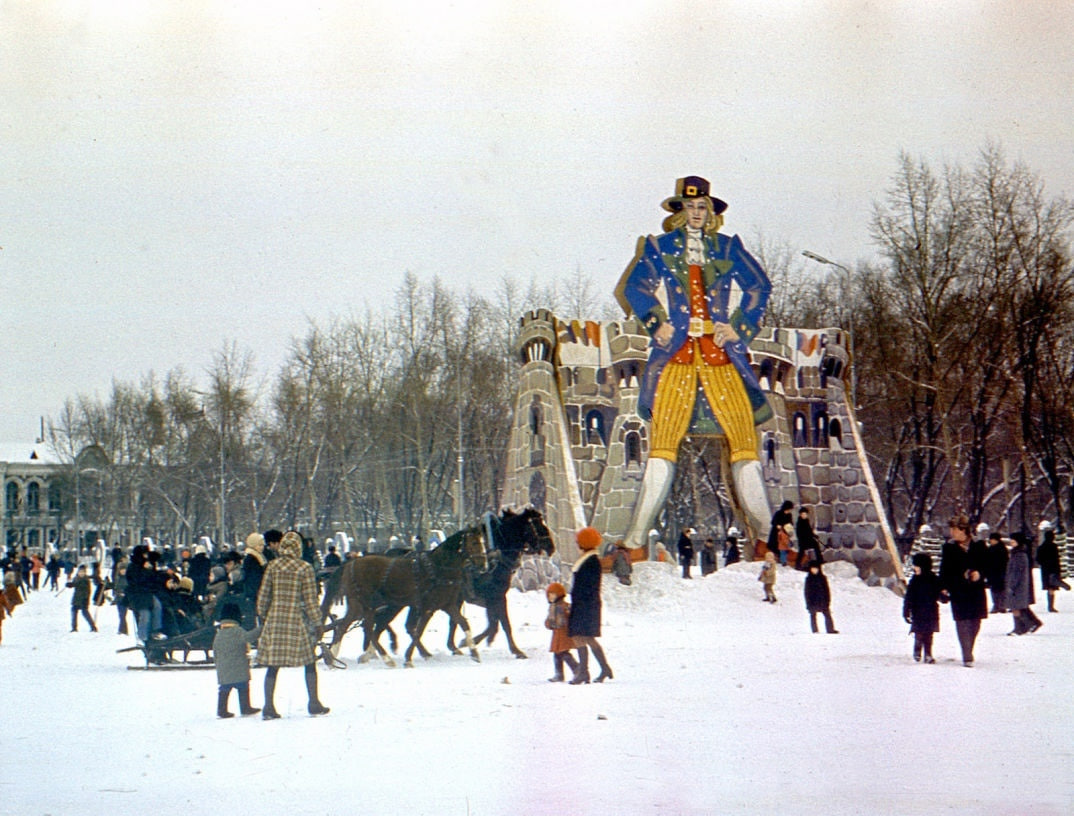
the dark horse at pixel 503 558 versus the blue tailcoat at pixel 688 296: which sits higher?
the blue tailcoat at pixel 688 296

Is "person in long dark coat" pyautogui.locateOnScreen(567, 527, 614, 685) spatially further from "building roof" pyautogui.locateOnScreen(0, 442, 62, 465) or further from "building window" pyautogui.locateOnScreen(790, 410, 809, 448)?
"building roof" pyautogui.locateOnScreen(0, 442, 62, 465)

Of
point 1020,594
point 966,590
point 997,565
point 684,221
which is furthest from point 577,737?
point 684,221

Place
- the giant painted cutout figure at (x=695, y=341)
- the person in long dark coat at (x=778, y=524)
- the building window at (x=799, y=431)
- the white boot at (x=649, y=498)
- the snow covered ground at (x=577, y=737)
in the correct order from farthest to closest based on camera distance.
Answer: the building window at (x=799, y=431) → the giant painted cutout figure at (x=695, y=341) → the white boot at (x=649, y=498) → the person in long dark coat at (x=778, y=524) → the snow covered ground at (x=577, y=737)

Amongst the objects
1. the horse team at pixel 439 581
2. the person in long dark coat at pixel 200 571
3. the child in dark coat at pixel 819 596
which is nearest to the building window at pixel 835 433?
the child in dark coat at pixel 819 596

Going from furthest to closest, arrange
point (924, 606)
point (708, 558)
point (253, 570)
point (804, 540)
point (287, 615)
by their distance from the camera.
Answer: point (708, 558)
point (804, 540)
point (253, 570)
point (924, 606)
point (287, 615)

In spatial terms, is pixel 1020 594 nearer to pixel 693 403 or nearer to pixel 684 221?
pixel 693 403

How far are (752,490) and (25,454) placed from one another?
52.9 meters

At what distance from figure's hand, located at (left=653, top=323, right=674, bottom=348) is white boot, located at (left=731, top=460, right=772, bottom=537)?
2.90 meters

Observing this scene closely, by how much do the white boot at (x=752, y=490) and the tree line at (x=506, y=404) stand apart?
23.3 ft

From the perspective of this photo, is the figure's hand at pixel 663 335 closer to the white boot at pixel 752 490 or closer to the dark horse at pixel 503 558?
the white boot at pixel 752 490

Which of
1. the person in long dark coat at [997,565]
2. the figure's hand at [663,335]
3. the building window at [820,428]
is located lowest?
the person in long dark coat at [997,565]

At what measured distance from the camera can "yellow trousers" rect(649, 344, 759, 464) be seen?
2822 centimetres

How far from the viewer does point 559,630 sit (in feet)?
46.9

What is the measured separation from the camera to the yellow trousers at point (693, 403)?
28219mm
